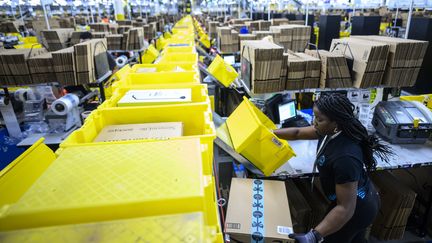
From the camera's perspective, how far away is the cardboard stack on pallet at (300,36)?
5.50 metres

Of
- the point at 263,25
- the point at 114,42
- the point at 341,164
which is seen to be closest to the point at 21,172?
the point at 341,164

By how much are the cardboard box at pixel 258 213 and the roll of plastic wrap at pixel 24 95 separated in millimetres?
3415

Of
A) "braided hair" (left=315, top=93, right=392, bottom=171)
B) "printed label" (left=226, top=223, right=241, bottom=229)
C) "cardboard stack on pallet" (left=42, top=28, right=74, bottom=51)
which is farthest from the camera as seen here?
"cardboard stack on pallet" (left=42, top=28, right=74, bottom=51)

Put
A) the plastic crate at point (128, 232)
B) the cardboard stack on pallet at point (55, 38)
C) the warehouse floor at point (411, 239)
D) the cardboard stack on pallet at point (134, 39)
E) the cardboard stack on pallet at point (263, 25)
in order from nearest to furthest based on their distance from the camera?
1. the plastic crate at point (128, 232)
2. the warehouse floor at point (411, 239)
3. the cardboard stack on pallet at point (55, 38)
4. the cardboard stack on pallet at point (134, 39)
5. the cardboard stack on pallet at point (263, 25)

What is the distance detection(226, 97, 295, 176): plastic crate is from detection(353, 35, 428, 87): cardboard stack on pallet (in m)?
1.60

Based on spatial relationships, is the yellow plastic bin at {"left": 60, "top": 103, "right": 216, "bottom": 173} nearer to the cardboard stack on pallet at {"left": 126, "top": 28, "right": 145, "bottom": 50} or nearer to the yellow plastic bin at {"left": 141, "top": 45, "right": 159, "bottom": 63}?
the yellow plastic bin at {"left": 141, "top": 45, "right": 159, "bottom": 63}

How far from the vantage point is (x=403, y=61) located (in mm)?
2803

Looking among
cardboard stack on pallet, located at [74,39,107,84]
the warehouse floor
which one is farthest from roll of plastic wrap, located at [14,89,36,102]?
the warehouse floor

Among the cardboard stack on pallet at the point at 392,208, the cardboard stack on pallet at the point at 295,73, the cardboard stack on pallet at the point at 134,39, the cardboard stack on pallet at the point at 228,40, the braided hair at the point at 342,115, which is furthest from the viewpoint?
the cardboard stack on pallet at the point at 134,39

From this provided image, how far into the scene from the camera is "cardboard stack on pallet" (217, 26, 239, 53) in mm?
6426

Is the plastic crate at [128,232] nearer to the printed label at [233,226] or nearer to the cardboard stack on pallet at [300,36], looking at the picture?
the printed label at [233,226]

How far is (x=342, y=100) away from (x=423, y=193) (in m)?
2.29

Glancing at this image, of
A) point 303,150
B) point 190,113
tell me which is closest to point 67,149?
point 190,113

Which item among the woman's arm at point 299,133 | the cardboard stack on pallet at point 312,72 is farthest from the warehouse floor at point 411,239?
the cardboard stack on pallet at point 312,72
